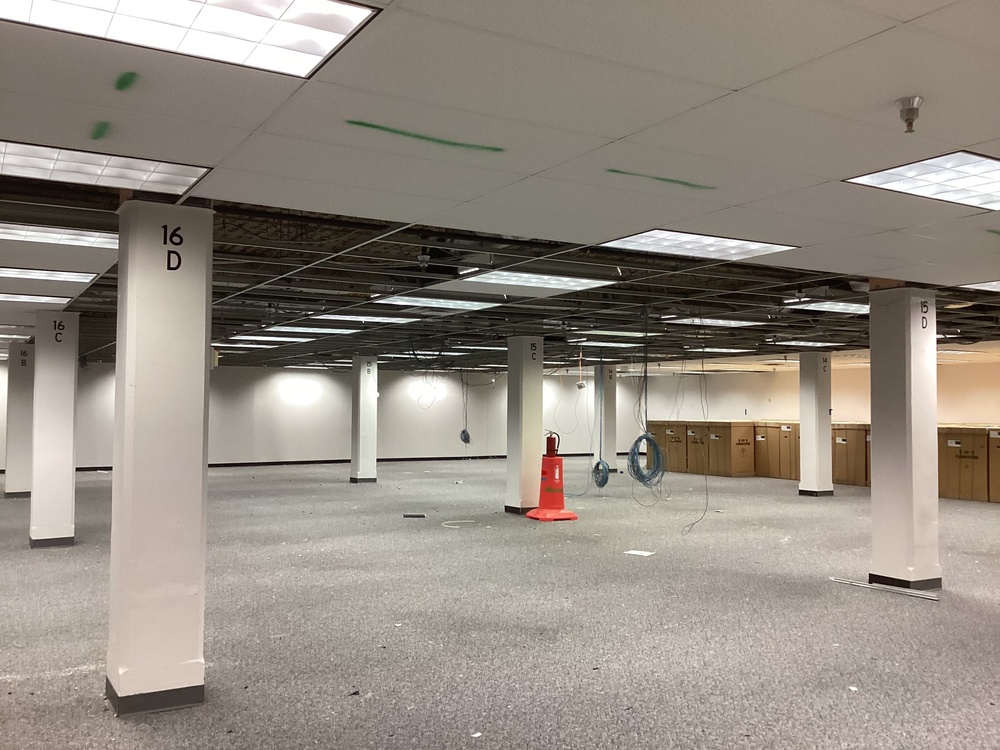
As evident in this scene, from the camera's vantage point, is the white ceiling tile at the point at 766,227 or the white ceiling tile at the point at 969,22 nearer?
the white ceiling tile at the point at 969,22

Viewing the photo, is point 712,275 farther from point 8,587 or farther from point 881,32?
point 8,587

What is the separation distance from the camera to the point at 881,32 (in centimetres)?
238

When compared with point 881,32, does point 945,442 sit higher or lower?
lower

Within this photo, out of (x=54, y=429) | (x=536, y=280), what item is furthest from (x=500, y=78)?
(x=54, y=429)

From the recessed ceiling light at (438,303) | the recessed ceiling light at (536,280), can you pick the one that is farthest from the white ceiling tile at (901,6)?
the recessed ceiling light at (438,303)

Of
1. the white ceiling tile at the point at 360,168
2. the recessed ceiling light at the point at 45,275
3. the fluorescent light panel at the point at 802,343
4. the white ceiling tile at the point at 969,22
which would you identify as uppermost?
the fluorescent light panel at the point at 802,343

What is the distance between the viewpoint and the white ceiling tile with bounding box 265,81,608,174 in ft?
9.88

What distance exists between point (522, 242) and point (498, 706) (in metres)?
3.35

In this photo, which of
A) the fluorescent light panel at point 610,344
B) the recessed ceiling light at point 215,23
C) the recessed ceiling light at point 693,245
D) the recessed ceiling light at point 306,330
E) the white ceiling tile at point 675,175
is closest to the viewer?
the recessed ceiling light at point 215,23

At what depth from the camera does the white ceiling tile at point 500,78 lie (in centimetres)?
248

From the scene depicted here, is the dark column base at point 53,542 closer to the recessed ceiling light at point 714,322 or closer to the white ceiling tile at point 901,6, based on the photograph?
the recessed ceiling light at point 714,322

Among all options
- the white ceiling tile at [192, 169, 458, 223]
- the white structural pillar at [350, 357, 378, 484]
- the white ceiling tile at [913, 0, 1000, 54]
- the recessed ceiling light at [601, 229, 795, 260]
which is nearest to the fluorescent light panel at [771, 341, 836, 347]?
the white structural pillar at [350, 357, 378, 484]

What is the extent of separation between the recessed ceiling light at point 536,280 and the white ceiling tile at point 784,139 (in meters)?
3.51

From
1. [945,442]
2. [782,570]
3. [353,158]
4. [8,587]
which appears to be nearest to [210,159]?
[353,158]
